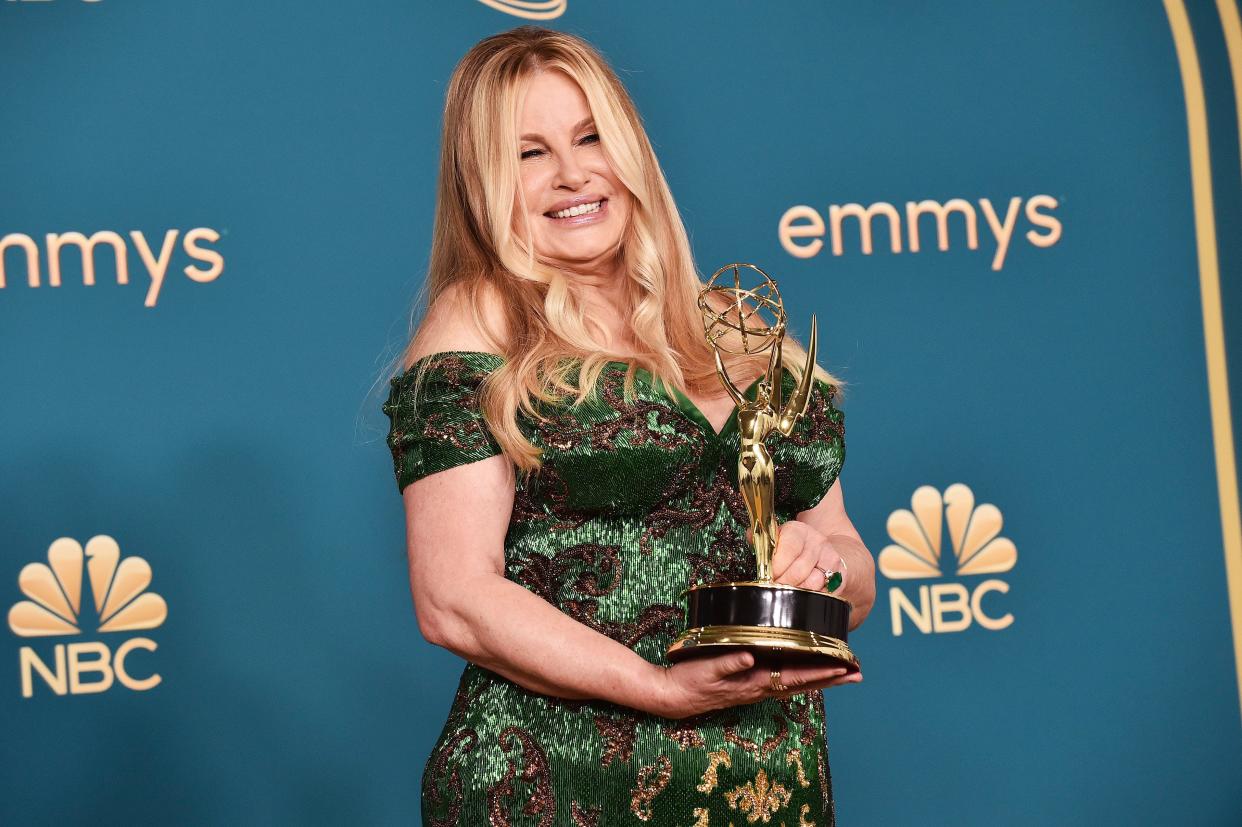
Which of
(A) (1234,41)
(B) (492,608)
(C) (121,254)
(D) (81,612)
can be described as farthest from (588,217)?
(A) (1234,41)

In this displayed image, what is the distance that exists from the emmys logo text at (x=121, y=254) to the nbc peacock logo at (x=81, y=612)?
45 cm

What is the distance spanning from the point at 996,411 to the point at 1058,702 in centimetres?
56

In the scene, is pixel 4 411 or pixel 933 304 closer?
pixel 4 411

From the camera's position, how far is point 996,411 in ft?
9.84

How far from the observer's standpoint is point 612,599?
1.60m

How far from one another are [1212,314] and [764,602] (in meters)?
2.03

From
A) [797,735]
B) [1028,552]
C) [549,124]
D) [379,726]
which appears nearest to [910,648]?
[1028,552]

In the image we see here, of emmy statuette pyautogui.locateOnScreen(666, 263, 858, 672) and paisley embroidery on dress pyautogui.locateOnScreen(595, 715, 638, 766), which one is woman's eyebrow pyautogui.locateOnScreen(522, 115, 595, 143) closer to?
emmy statuette pyautogui.locateOnScreen(666, 263, 858, 672)

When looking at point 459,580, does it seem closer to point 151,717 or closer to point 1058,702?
point 151,717

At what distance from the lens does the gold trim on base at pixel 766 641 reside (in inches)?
52.1

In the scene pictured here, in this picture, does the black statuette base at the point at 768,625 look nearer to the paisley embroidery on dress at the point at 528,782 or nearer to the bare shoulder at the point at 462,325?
the paisley embroidery on dress at the point at 528,782

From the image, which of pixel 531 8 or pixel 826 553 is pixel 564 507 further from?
pixel 531 8

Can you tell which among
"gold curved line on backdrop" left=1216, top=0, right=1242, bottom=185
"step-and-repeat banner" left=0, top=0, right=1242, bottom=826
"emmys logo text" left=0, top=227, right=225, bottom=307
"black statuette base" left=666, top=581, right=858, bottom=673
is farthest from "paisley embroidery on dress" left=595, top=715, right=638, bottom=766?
"gold curved line on backdrop" left=1216, top=0, right=1242, bottom=185

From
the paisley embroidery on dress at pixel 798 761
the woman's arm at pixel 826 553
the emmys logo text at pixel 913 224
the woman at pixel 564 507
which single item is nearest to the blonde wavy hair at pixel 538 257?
the woman at pixel 564 507
